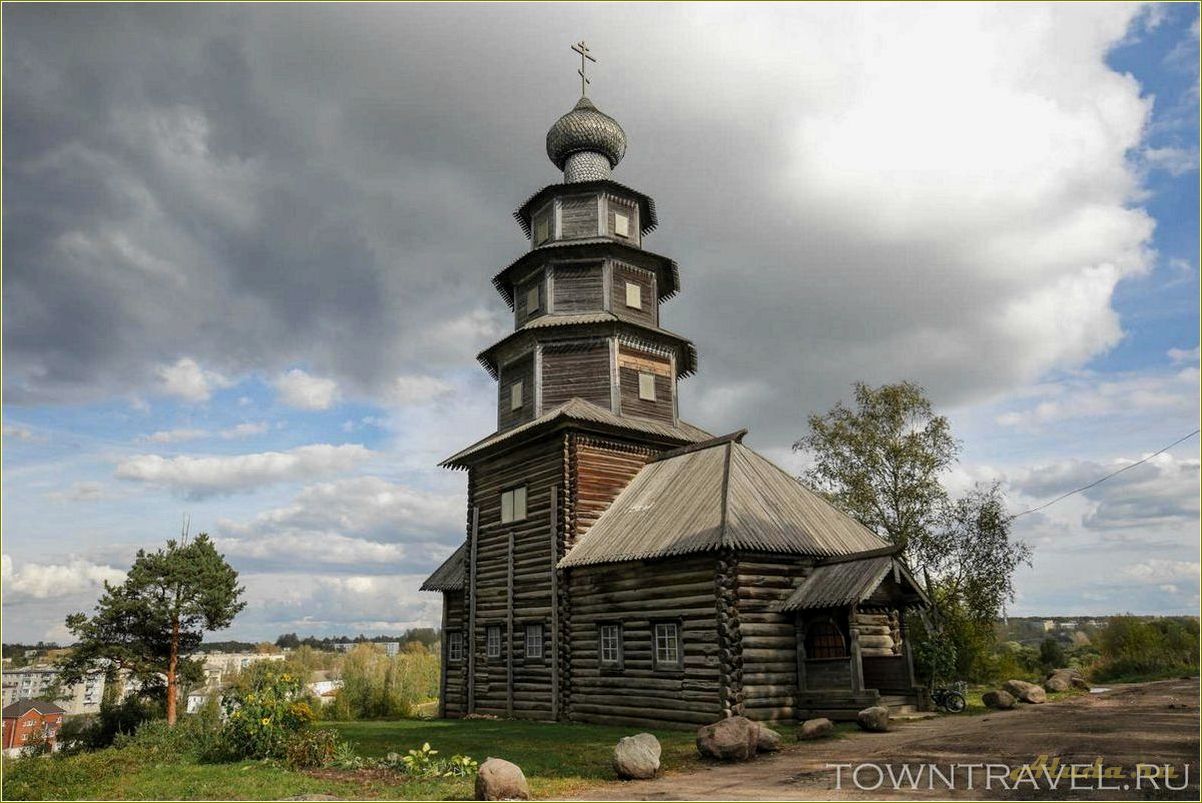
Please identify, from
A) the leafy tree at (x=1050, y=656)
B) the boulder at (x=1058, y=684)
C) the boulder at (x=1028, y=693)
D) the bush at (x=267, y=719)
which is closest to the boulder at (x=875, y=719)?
the boulder at (x=1028, y=693)

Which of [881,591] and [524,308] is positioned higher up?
[524,308]

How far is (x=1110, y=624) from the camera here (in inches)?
1638

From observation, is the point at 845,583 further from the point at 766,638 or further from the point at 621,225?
the point at 621,225

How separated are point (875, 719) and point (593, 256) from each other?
18.6 metres

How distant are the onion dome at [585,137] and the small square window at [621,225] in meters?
2.42

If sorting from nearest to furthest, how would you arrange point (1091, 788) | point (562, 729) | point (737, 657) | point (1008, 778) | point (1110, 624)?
point (1091, 788), point (1008, 778), point (737, 657), point (562, 729), point (1110, 624)

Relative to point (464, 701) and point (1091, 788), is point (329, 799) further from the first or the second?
point (464, 701)

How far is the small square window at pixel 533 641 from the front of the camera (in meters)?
25.1

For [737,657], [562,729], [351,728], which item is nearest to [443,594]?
[351,728]

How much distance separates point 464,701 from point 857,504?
19537 millimetres

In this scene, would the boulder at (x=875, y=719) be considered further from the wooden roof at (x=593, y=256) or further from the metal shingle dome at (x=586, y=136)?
the metal shingle dome at (x=586, y=136)

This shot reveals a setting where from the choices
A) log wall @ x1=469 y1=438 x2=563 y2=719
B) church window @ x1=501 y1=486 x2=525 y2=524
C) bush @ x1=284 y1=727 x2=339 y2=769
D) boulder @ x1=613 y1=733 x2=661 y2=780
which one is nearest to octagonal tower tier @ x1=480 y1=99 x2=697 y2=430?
log wall @ x1=469 y1=438 x2=563 y2=719

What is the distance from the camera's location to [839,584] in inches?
773

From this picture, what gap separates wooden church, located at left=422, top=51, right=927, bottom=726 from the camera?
65.5 feet
